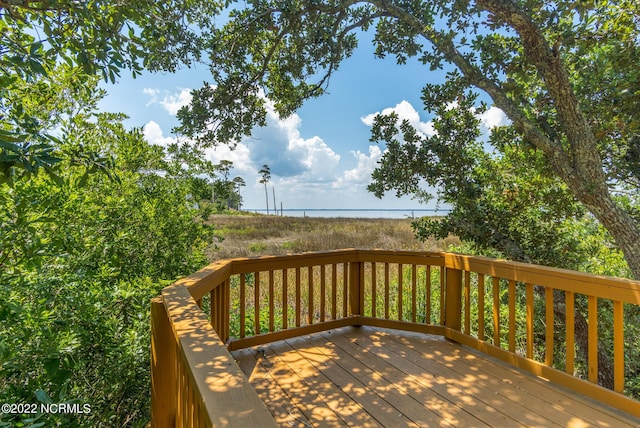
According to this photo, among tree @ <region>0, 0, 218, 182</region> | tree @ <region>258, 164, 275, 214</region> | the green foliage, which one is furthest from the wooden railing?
tree @ <region>258, 164, 275, 214</region>

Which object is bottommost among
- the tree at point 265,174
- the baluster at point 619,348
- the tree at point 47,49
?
the baluster at point 619,348

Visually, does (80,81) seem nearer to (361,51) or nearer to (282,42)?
(282,42)

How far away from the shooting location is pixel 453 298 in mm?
3227

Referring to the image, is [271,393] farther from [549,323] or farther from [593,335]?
[593,335]

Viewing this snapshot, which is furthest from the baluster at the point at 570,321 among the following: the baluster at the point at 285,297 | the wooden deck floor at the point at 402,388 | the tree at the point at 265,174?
the tree at the point at 265,174

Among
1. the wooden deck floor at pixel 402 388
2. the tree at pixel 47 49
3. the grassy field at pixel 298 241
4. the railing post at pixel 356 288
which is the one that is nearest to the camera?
the tree at pixel 47 49

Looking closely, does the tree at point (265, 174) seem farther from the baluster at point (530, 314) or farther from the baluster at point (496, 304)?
the baluster at point (530, 314)

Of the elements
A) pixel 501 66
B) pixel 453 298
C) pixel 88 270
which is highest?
pixel 501 66

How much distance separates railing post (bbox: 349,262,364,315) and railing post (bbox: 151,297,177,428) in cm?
222

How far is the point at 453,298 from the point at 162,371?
2.63 metres

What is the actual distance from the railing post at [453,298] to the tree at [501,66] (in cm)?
167

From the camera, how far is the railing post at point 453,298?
3193 mm

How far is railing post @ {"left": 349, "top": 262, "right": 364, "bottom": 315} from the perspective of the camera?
143 inches

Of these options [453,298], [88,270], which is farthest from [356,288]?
[88,270]
